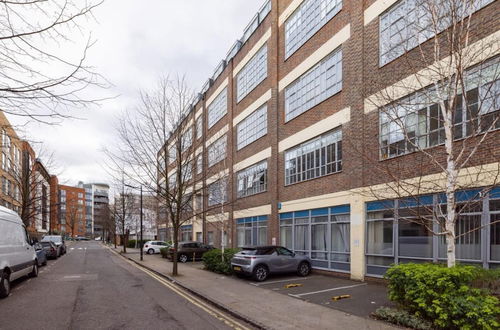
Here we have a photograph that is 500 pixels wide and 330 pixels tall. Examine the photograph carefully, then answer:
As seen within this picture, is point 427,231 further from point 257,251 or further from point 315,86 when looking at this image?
point 315,86

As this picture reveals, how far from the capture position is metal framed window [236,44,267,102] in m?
24.4

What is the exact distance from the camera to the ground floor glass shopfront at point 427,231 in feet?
32.9

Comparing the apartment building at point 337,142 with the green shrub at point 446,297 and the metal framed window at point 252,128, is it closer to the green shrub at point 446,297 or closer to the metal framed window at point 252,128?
the metal framed window at point 252,128

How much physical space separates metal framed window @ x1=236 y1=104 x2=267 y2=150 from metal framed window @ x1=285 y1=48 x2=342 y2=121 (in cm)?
296

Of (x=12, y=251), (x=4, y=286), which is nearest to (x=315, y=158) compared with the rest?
(x=12, y=251)

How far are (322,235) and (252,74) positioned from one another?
42.5 ft

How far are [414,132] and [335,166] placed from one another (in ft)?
14.5

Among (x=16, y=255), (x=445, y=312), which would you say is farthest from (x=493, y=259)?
(x=16, y=255)

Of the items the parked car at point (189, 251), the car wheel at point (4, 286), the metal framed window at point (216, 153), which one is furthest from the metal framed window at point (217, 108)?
the car wheel at point (4, 286)

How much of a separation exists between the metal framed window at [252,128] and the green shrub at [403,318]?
16.1 m

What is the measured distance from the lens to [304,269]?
16.5m

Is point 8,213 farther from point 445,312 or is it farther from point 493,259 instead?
point 493,259

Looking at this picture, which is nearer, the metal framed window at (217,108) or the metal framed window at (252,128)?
the metal framed window at (252,128)

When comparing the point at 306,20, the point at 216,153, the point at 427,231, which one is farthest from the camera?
the point at 216,153
